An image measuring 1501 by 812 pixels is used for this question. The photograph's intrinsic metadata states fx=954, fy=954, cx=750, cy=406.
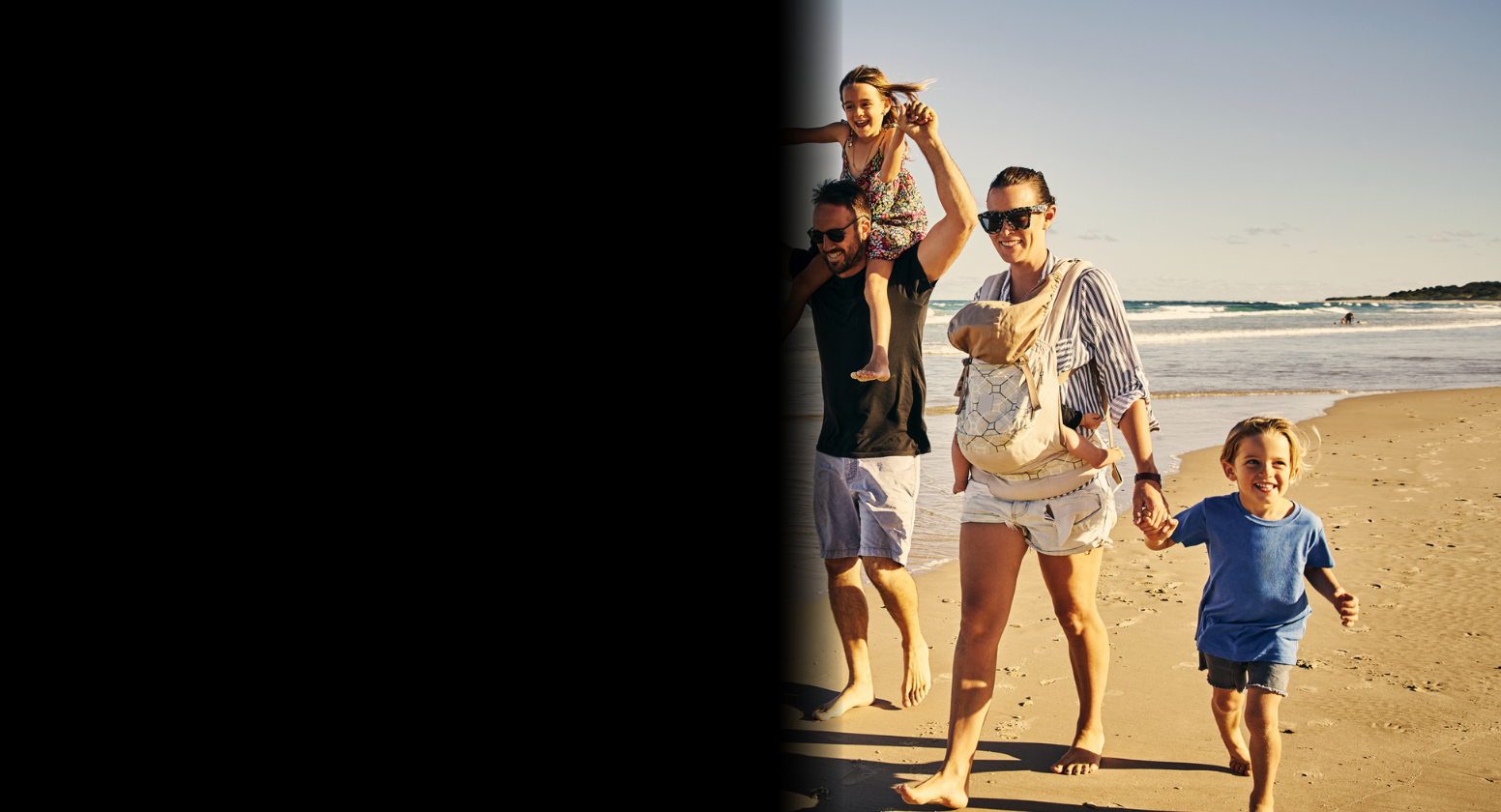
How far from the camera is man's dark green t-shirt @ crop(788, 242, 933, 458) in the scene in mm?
3186

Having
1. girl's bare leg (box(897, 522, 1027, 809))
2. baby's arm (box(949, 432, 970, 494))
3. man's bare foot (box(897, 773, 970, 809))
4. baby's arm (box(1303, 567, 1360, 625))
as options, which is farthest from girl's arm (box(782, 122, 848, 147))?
man's bare foot (box(897, 773, 970, 809))

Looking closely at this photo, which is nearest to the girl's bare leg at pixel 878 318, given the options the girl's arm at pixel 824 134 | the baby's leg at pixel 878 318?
the baby's leg at pixel 878 318

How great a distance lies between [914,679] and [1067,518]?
1.01 m

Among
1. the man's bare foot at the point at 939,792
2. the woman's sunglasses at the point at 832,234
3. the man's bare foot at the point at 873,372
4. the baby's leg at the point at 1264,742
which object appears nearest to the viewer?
the baby's leg at the point at 1264,742

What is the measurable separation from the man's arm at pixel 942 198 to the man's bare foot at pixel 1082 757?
1.51 meters

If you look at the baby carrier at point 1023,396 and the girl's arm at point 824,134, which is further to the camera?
the girl's arm at point 824,134

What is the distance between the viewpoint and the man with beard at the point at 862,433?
3191 millimetres

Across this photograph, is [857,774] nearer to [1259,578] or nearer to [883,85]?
[1259,578]

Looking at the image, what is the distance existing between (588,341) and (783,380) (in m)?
1.41

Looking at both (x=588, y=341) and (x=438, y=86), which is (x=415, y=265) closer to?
(x=438, y=86)

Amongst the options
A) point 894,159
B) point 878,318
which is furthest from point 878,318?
point 894,159

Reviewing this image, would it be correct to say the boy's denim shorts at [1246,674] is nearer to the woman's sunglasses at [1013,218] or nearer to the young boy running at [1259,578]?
the young boy running at [1259,578]

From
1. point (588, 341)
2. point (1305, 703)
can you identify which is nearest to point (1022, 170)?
point (588, 341)

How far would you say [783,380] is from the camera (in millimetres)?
3307
